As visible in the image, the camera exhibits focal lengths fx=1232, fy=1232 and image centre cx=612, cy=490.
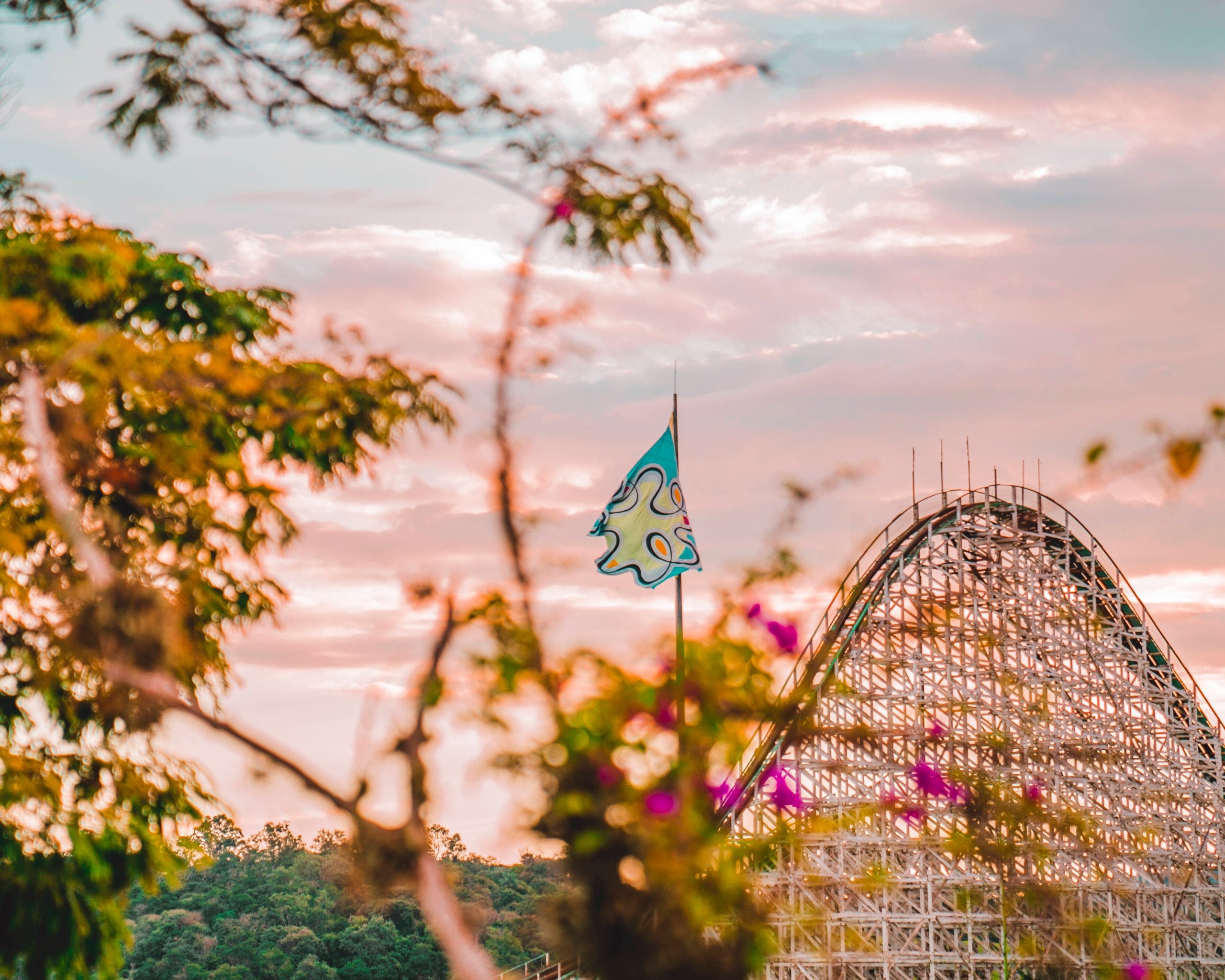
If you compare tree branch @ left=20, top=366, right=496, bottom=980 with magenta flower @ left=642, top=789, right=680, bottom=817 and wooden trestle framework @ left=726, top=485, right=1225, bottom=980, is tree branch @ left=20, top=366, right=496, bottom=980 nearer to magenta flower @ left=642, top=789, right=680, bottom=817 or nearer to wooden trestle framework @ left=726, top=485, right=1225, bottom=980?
magenta flower @ left=642, top=789, right=680, bottom=817

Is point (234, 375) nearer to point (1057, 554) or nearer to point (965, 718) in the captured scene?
point (965, 718)

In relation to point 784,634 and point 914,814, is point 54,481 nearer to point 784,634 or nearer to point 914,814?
point 784,634

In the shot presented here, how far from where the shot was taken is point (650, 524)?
7480mm

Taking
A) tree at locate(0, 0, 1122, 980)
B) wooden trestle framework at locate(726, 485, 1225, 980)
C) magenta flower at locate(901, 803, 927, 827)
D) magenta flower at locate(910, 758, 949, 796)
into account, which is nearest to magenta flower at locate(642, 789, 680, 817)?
tree at locate(0, 0, 1122, 980)

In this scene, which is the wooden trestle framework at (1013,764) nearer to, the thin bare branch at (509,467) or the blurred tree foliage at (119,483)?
the blurred tree foliage at (119,483)

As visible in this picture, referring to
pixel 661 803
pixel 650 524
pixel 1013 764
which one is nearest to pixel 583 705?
pixel 661 803

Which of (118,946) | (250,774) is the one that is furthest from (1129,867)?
(250,774)

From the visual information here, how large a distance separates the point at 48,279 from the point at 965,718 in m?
14.2

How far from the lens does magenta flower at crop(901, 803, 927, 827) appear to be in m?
4.51

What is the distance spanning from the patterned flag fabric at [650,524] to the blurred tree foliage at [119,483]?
126 cm

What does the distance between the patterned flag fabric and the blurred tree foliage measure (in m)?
1.26

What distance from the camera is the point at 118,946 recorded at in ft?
27.4

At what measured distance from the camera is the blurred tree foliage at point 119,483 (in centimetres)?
516

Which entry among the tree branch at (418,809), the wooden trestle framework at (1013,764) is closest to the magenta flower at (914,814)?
the tree branch at (418,809)
